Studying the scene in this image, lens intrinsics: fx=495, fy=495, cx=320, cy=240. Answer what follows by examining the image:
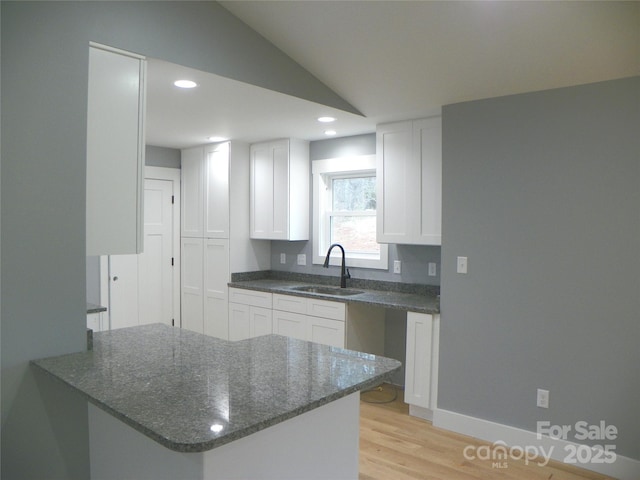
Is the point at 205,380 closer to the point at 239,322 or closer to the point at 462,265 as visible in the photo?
the point at 462,265

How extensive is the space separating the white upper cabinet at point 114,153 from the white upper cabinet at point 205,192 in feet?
8.65

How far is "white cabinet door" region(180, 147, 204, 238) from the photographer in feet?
17.0

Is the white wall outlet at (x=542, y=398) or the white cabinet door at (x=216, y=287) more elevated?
the white cabinet door at (x=216, y=287)

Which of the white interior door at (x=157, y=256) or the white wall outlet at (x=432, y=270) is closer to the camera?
the white wall outlet at (x=432, y=270)

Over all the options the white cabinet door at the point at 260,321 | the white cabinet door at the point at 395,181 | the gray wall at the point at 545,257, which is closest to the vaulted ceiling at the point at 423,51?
the gray wall at the point at 545,257

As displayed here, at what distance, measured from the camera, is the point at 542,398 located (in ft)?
10.1

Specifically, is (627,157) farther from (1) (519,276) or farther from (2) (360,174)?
(2) (360,174)

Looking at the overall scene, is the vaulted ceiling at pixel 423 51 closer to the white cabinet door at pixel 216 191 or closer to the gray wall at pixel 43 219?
the gray wall at pixel 43 219

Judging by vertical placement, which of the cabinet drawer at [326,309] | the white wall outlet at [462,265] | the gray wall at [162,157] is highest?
the gray wall at [162,157]

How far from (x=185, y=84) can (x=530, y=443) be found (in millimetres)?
3039

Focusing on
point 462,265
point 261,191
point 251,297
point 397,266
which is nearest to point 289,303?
point 251,297

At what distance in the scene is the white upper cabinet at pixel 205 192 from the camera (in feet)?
16.2

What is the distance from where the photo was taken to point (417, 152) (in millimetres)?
3826

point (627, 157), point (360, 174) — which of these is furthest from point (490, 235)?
point (360, 174)
